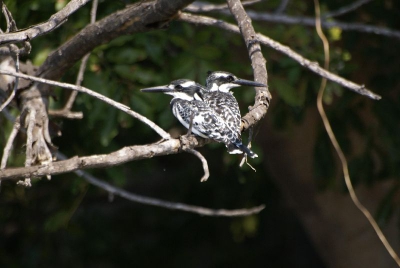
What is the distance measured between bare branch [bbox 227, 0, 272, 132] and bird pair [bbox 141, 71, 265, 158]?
0.03 meters

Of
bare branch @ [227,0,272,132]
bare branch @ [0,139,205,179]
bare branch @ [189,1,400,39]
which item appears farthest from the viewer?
bare branch @ [189,1,400,39]

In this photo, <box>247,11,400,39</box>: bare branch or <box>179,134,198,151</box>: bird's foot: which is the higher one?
<box>179,134,198,151</box>: bird's foot

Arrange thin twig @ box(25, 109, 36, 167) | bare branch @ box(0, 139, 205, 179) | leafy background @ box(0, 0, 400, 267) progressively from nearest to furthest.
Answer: bare branch @ box(0, 139, 205, 179)
thin twig @ box(25, 109, 36, 167)
leafy background @ box(0, 0, 400, 267)

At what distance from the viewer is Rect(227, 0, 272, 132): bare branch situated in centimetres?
226

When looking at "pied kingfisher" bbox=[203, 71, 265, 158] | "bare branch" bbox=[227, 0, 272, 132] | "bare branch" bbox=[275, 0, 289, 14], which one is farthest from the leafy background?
"bare branch" bbox=[227, 0, 272, 132]

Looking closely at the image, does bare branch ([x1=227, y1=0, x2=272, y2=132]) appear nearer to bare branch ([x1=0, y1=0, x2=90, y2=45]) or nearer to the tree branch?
the tree branch

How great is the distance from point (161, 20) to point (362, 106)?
2.06 m

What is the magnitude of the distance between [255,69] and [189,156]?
4.01 m

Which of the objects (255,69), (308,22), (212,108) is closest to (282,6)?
(308,22)

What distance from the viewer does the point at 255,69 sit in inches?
94.3

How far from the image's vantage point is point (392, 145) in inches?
169

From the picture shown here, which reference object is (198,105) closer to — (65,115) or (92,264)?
(65,115)

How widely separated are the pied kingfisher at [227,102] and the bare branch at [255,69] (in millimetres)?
31

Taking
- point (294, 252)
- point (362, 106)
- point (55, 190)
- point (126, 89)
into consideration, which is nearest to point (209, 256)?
point (294, 252)
